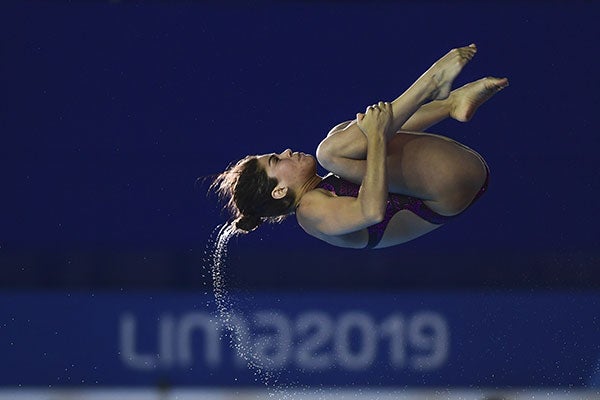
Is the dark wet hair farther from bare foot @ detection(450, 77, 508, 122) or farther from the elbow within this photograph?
bare foot @ detection(450, 77, 508, 122)

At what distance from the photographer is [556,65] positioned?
5.83 metres

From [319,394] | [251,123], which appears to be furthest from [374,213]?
[251,123]

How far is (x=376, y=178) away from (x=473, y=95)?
18.8 inches

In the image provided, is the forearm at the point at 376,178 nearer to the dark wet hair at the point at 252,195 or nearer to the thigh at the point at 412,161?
the thigh at the point at 412,161

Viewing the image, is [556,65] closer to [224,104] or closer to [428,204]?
[224,104]

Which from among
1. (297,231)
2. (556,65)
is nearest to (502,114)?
(556,65)

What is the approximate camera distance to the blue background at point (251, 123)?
573cm

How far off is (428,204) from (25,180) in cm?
286

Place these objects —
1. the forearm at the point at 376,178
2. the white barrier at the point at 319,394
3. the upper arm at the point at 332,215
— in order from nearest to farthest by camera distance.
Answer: the forearm at the point at 376,178
the upper arm at the point at 332,215
the white barrier at the point at 319,394

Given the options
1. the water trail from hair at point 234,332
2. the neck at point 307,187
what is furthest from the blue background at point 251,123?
the neck at point 307,187

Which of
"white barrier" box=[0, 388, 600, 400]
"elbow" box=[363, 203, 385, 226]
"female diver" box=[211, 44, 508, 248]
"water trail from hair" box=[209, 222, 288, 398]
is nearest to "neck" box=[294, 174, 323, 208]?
"female diver" box=[211, 44, 508, 248]

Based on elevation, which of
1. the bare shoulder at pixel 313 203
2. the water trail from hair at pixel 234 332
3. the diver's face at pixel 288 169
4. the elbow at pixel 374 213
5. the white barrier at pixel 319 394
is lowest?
the white barrier at pixel 319 394

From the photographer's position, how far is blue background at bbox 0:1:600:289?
5.73 m

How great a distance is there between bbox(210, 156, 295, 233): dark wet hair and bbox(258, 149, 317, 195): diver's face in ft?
0.07
